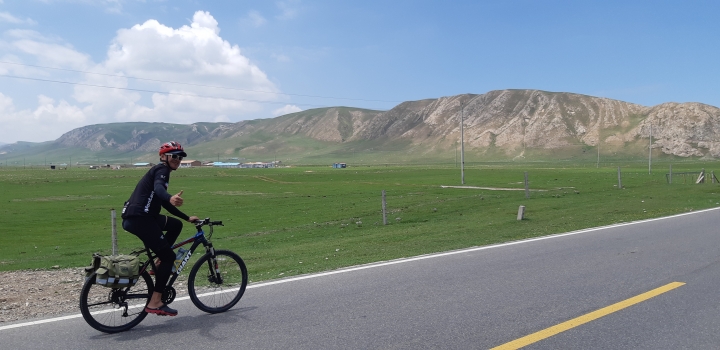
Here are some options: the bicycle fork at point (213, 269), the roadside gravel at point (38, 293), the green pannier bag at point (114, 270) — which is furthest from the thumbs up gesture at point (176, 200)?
the roadside gravel at point (38, 293)

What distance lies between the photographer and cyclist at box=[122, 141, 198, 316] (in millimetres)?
6391

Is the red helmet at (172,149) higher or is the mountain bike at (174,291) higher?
the red helmet at (172,149)

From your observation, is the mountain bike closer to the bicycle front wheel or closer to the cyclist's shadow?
the bicycle front wheel

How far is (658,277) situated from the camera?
8578 millimetres

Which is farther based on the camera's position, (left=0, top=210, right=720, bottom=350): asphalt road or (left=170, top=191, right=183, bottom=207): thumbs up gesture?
(left=170, top=191, right=183, bottom=207): thumbs up gesture

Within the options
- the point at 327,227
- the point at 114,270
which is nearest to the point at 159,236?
the point at 114,270

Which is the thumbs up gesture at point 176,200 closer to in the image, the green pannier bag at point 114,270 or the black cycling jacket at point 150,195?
the black cycling jacket at point 150,195

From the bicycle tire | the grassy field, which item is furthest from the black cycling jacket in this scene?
the grassy field

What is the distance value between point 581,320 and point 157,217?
5.42 m

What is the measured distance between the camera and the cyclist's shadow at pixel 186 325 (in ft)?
20.4

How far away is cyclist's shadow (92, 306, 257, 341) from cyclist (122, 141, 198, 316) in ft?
0.57

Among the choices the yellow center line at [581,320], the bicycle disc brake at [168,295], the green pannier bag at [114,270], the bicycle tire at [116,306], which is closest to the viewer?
the yellow center line at [581,320]

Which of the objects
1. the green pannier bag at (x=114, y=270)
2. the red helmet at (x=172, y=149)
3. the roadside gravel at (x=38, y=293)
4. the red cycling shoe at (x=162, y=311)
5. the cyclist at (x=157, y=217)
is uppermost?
the red helmet at (x=172, y=149)

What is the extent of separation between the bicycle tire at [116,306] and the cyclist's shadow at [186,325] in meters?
0.11
